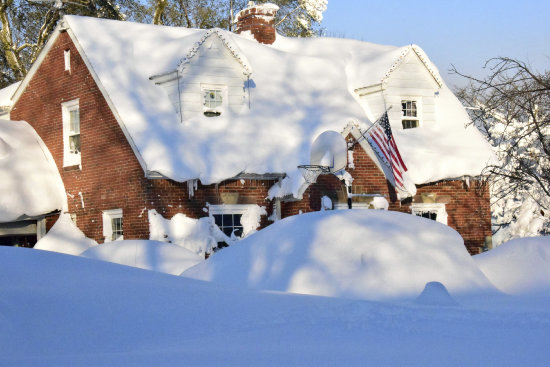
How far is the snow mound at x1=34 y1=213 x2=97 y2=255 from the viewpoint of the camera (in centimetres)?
1841

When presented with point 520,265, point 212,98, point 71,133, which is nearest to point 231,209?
point 212,98

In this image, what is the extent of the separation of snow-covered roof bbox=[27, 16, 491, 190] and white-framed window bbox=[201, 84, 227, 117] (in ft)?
0.97

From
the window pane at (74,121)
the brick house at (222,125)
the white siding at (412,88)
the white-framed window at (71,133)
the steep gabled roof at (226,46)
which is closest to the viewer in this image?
the brick house at (222,125)

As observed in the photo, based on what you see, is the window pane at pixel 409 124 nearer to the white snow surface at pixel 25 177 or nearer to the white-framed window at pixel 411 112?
the white-framed window at pixel 411 112

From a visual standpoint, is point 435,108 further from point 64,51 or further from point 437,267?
point 437,267

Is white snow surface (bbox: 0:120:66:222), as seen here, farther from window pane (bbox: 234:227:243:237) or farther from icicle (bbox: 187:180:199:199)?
window pane (bbox: 234:227:243:237)

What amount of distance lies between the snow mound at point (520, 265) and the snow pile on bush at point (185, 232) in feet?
25.5

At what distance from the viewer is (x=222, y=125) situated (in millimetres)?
19062

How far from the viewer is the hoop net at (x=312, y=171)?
17.5m

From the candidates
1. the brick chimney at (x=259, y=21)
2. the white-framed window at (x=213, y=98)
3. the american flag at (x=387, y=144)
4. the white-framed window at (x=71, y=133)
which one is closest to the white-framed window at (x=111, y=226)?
the white-framed window at (x=71, y=133)

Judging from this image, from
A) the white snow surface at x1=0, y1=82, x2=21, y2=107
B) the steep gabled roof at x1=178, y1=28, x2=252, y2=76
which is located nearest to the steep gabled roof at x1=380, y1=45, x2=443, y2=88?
the steep gabled roof at x1=178, y1=28, x2=252, y2=76

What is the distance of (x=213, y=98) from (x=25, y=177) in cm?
457

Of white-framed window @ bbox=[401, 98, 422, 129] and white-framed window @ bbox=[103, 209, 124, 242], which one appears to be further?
white-framed window @ bbox=[401, 98, 422, 129]

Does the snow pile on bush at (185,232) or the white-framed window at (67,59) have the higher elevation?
the white-framed window at (67,59)
